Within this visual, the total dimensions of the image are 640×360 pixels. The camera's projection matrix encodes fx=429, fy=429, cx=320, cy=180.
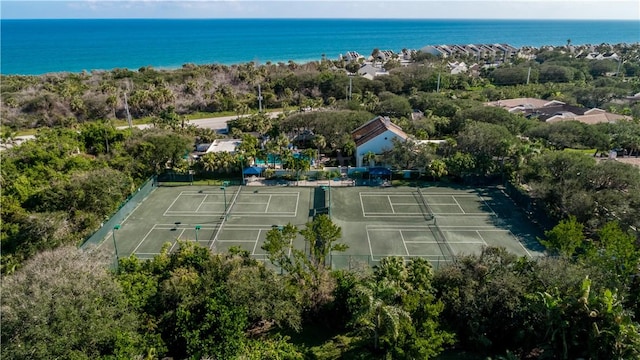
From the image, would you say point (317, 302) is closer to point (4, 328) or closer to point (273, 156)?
point (4, 328)

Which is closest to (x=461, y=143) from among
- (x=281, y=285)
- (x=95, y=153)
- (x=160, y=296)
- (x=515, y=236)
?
(x=515, y=236)

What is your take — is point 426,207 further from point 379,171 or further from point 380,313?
point 380,313

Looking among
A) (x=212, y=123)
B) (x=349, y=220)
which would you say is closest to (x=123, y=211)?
(x=349, y=220)

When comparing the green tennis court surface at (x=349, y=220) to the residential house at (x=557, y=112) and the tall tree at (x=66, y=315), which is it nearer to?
the tall tree at (x=66, y=315)

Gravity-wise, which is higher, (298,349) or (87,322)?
(87,322)

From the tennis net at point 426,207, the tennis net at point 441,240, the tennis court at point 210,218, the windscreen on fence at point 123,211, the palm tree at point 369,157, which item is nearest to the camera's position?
the tennis net at point 441,240

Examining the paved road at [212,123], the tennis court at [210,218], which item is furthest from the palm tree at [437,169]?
the paved road at [212,123]

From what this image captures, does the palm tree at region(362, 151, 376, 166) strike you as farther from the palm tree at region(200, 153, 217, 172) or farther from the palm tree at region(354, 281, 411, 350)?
the palm tree at region(354, 281, 411, 350)
